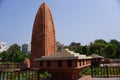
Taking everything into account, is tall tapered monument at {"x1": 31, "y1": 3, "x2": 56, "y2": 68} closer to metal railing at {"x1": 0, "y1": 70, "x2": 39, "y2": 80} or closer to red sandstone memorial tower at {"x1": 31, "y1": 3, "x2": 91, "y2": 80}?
red sandstone memorial tower at {"x1": 31, "y1": 3, "x2": 91, "y2": 80}

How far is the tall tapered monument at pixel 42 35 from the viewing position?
10.5 metres

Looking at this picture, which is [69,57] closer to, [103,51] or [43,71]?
[43,71]

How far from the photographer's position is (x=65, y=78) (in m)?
7.75

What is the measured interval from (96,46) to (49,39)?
91.4 ft

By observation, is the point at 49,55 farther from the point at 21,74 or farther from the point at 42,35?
the point at 42,35

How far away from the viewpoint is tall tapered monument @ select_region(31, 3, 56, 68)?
10508 mm

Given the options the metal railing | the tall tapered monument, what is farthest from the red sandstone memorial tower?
the metal railing

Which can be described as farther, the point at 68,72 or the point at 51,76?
the point at 51,76

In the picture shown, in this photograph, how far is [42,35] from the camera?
10.6m

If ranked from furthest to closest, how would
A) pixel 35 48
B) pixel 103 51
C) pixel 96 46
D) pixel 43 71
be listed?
1. pixel 96 46
2. pixel 103 51
3. pixel 35 48
4. pixel 43 71

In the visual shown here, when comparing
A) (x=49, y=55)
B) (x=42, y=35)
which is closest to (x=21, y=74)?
(x=49, y=55)

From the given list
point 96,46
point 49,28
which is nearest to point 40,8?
point 49,28

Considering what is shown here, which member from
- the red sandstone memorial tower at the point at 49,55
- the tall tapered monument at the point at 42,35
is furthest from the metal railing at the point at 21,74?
the tall tapered monument at the point at 42,35

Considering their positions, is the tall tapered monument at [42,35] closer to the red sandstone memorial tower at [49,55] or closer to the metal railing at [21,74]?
the red sandstone memorial tower at [49,55]
